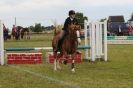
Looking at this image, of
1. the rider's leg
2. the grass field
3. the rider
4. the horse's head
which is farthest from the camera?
the rider's leg

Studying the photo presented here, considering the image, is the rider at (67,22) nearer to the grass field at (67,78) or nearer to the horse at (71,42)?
the horse at (71,42)

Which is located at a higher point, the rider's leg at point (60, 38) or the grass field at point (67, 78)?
the rider's leg at point (60, 38)

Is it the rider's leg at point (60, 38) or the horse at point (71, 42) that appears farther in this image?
the rider's leg at point (60, 38)

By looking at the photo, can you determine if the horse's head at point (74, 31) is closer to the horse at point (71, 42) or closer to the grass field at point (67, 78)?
the horse at point (71, 42)

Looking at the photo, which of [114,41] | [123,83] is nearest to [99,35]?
[123,83]

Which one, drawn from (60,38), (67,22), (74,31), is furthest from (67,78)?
(60,38)

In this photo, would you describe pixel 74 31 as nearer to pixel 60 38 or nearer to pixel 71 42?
pixel 71 42

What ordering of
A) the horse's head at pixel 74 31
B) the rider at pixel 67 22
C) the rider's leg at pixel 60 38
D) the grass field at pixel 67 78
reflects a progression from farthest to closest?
the rider's leg at pixel 60 38 < the rider at pixel 67 22 < the horse's head at pixel 74 31 < the grass field at pixel 67 78

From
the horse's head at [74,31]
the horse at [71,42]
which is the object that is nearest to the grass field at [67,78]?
the horse at [71,42]

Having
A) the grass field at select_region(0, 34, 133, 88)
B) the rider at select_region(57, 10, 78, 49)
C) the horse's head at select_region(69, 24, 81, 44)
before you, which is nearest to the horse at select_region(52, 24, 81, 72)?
the horse's head at select_region(69, 24, 81, 44)

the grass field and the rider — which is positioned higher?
the rider

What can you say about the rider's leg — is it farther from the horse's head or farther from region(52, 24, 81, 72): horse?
the horse's head

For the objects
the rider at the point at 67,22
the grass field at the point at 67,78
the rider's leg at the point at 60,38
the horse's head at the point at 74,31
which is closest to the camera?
the grass field at the point at 67,78

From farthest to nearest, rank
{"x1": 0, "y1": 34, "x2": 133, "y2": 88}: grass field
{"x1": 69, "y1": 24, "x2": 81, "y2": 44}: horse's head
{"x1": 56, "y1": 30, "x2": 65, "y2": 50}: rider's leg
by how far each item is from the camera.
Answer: {"x1": 56, "y1": 30, "x2": 65, "y2": 50}: rider's leg → {"x1": 69, "y1": 24, "x2": 81, "y2": 44}: horse's head → {"x1": 0, "y1": 34, "x2": 133, "y2": 88}: grass field
